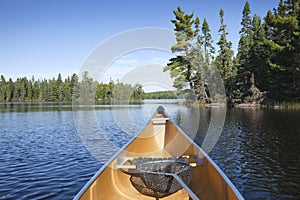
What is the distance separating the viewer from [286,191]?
5.46 metres

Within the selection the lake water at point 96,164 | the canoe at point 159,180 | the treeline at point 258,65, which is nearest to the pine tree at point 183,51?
the treeline at point 258,65

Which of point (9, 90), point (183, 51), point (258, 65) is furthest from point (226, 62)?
point (9, 90)

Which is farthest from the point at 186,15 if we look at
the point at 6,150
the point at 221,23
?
the point at 6,150

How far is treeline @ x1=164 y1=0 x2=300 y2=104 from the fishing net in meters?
19.2

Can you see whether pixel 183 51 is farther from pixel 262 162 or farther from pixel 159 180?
pixel 159 180

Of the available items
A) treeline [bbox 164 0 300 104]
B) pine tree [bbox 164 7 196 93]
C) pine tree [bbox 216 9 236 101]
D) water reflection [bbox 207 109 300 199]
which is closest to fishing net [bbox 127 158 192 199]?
water reflection [bbox 207 109 300 199]

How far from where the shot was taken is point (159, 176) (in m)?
3.61

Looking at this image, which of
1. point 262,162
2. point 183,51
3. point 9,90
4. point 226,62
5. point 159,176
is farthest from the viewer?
point 9,90

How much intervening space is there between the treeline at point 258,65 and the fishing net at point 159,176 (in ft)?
63.1

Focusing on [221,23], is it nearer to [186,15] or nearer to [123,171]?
[186,15]

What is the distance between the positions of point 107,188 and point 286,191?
3910 millimetres

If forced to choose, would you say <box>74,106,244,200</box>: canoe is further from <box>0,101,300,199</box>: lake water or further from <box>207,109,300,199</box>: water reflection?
<box>207,109,300,199</box>: water reflection

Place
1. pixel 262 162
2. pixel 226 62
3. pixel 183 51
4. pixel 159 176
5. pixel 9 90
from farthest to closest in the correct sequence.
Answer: pixel 9 90 < pixel 226 62 < pixel 183 51 < pixel 262 162 < pixel 159 176

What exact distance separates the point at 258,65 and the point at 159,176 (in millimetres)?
35159
